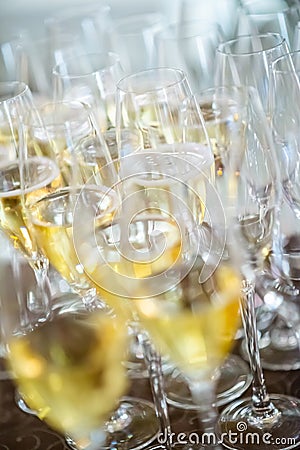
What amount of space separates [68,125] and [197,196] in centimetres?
18

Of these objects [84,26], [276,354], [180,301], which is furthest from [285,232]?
[84,26]

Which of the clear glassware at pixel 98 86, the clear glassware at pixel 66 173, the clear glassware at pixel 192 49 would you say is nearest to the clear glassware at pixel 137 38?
the clear glassware at pixel 192 49

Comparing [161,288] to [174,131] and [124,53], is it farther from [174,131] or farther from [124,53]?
[124,53]

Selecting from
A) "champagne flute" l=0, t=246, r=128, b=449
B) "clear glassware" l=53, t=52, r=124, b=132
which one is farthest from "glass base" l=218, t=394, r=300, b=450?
"clear glassware" l=53, t=52, r=124, b=132

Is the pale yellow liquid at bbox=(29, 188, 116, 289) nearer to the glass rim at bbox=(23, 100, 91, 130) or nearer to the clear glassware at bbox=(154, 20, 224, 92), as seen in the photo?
the glass rim at bbox=(23, 100, 91, 130)

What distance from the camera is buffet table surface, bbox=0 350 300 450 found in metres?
0.71

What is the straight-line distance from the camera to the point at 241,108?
66 cm

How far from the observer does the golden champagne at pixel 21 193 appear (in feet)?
2.34

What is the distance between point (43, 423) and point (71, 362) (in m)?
0.15

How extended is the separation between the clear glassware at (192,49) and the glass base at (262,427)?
493 mm

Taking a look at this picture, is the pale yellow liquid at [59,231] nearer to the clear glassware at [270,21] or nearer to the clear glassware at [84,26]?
the clear glassware at [270,21]

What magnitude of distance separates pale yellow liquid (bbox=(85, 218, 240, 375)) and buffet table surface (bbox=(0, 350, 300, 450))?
14 cm

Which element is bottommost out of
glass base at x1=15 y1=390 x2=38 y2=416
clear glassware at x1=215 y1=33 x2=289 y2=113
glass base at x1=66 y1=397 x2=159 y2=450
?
glass base at x1=66 y1=397 x2=159 y2=450

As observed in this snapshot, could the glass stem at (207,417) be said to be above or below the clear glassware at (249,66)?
below
